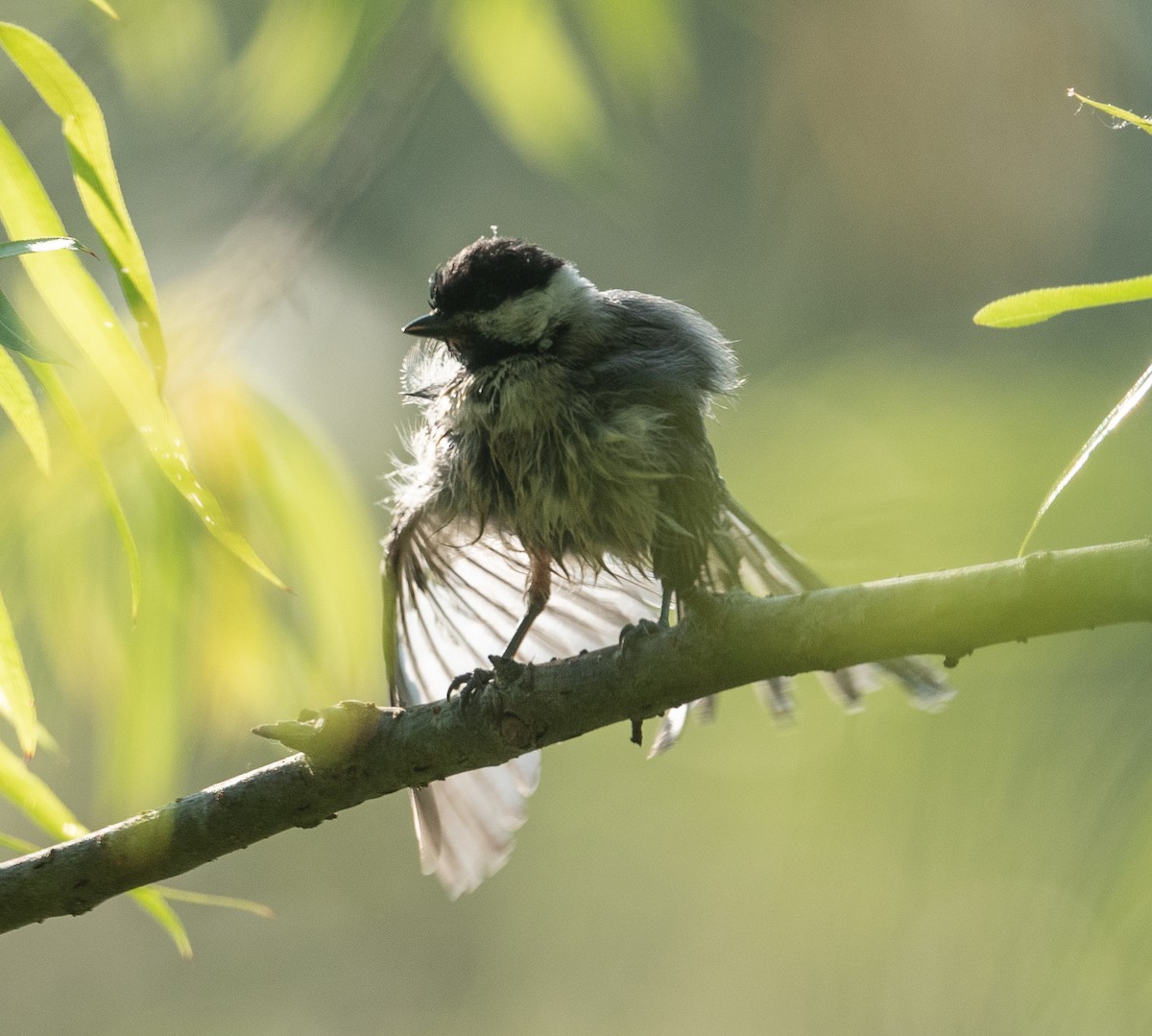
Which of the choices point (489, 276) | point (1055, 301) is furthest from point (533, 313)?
point (1055, 301)

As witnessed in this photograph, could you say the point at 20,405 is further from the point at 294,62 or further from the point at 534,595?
the point at 534,595

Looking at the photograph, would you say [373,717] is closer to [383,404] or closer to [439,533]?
[439,533]

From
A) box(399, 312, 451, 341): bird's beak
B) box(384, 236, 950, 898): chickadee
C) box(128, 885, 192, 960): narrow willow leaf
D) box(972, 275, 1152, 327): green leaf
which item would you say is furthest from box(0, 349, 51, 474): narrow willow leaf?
box(399, 312, 451, 341): bird's beak

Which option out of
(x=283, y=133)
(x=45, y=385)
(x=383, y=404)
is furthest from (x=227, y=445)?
(x=383, y=404)

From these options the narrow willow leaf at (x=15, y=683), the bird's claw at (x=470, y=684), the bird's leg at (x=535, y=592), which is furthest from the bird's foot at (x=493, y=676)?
the narrow willow leaf at (x=15, y=683)

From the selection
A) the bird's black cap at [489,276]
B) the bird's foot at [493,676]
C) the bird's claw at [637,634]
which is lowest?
the bird's foot at [493,676]

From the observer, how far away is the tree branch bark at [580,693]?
54.7 inches

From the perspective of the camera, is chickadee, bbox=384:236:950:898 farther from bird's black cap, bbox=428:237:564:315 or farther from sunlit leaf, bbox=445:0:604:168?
sunlit leaf, bbox=445:0:604:168

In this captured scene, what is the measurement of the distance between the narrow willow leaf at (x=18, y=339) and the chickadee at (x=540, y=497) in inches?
45.5

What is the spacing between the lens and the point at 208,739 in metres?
2.61

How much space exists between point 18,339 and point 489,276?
1.49m

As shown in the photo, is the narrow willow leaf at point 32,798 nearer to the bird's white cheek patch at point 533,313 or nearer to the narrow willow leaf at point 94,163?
the narrow willow leaf at point 94,163

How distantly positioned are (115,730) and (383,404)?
11.5 feet

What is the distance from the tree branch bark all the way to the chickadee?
1.50 feet
